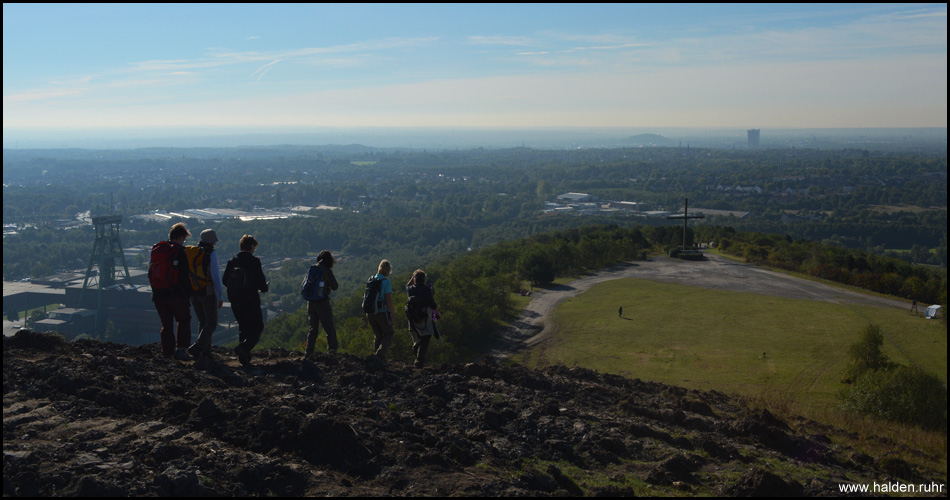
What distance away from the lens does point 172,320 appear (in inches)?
307

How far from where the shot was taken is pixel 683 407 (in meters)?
9.29

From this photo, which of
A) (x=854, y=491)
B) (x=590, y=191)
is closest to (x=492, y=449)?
(x=854, y=491)

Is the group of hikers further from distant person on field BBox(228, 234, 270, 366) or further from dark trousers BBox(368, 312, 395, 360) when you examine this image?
dark trousers BBox(368, 312, 395, 360)

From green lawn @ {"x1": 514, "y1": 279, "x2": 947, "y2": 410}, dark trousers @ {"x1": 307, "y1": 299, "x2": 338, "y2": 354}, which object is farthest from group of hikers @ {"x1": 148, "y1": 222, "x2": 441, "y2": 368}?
green lawn @ {"x1": 514, "y1": 279, "x2": 947, "y2": 410}

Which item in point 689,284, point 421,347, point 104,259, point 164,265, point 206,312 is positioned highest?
point 164,265

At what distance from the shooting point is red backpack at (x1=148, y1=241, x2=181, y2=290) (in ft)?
24.8

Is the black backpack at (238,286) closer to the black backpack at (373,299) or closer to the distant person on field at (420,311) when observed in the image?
the black backpack at (373,299)

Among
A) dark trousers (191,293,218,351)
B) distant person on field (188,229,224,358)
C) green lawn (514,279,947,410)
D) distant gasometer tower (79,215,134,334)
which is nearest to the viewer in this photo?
distant person on field (188,229,224,358)

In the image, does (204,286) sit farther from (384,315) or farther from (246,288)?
(384,315)

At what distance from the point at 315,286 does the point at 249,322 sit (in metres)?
1.15

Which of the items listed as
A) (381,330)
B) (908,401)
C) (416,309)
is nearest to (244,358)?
(381,330)

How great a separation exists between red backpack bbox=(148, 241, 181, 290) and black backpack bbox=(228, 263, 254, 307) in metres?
0.63

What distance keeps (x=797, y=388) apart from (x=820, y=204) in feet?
361

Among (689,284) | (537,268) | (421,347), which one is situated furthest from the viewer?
(537,268)
